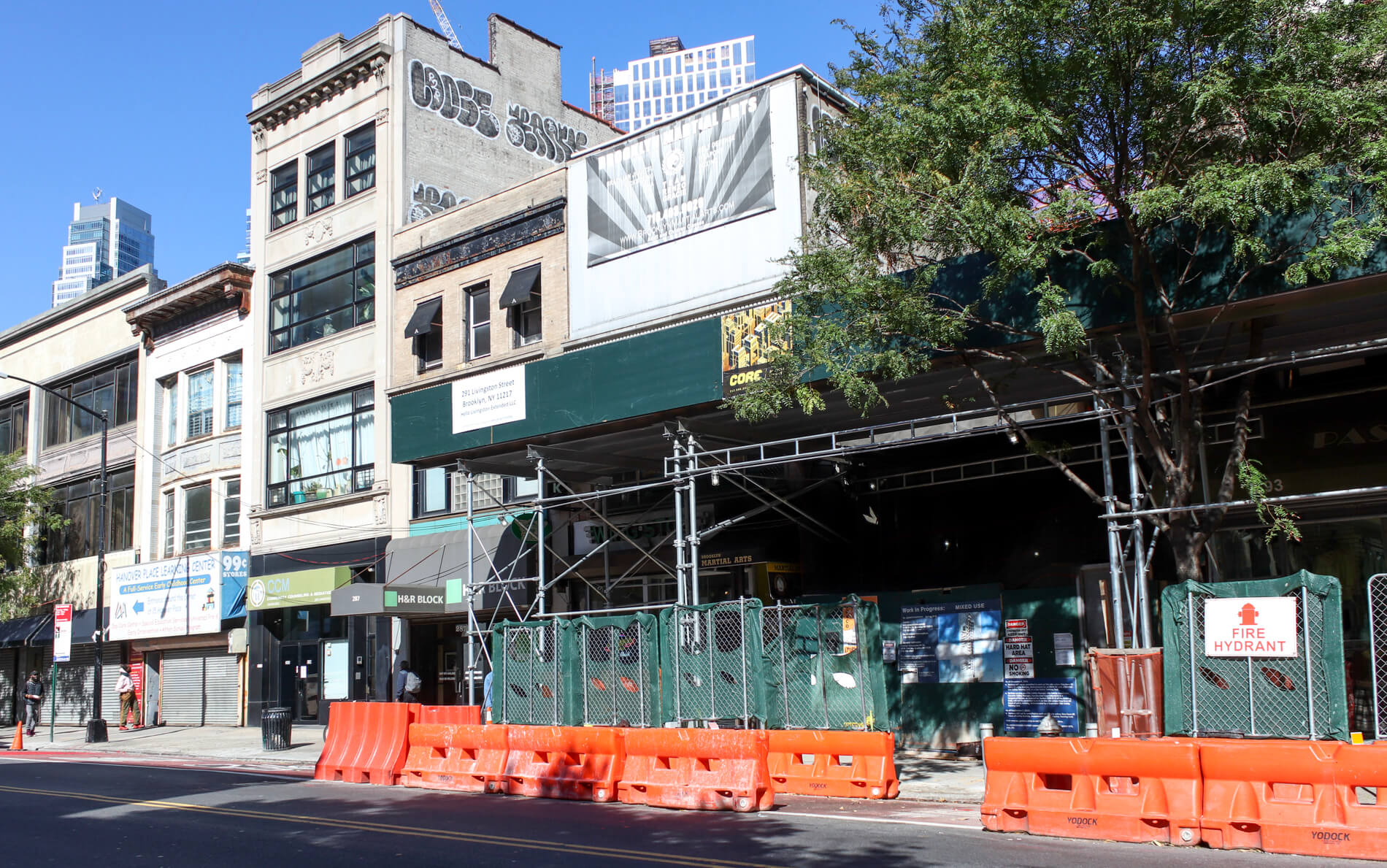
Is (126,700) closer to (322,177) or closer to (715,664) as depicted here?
(322,177)

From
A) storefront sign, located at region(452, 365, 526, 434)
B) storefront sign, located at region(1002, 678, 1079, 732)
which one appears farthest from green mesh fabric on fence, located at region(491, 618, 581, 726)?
storefront sign, located at region(1002, 678, 1079, 732)

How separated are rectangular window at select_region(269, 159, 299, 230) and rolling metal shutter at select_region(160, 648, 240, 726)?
1193 cm

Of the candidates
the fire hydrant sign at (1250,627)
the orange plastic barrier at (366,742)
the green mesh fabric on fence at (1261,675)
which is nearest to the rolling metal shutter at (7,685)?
the orange plastic barrier at (366,742)

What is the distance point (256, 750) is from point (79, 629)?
14584mm

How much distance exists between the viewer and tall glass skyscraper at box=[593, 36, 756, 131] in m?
166

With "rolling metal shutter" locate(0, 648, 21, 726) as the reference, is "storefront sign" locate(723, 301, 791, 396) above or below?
above

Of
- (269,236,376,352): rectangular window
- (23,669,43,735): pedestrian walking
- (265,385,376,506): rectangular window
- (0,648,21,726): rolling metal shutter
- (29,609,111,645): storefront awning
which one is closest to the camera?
(265,385,376,506): rectangular window

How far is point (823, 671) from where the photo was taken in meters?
14.9

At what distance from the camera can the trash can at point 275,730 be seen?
2339 centimetres

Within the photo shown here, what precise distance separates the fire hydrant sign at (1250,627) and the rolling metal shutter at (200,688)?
25.9 meters

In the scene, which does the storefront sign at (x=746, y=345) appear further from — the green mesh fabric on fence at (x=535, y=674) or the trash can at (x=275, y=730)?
the trash can at (x=275, y=730)

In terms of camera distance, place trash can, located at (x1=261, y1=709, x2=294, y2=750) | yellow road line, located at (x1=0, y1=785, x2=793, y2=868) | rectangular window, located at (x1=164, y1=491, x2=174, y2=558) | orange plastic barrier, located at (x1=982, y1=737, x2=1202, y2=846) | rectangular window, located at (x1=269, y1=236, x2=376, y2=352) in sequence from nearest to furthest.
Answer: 1. yellow road line, located at (x1=0, y1=785, x2=793, y2=868)
2. orange plastic barrier, located at (x1=982, y1=737, x2=1202, y2=846)
3. trash can, located at (x1=261, y1=709, x2=294, y2=750)
4. rectangular window, located at (x1=269, y1=236, x2=376, y2=352)
5. rectangular window, located at (x1=164, y1=491, x2=174, y2=558)

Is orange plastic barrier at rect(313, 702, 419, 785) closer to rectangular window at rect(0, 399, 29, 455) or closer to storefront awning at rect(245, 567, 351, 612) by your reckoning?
storefront awning at rect(245, 567, 351, 612)

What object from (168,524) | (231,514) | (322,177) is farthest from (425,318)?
(168,524)
